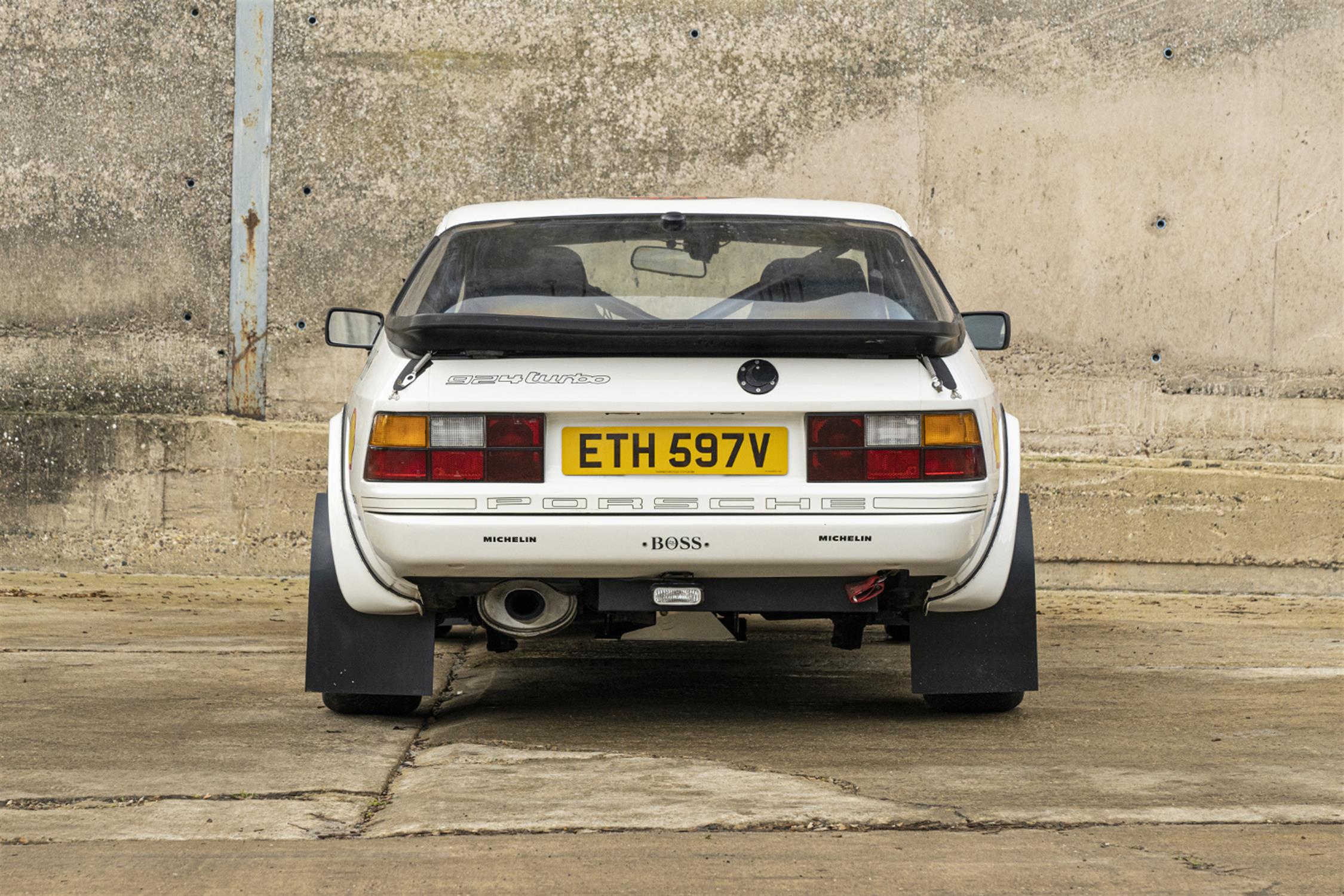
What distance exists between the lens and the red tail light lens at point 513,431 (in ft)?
12.2

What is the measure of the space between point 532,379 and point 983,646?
1.55 metres

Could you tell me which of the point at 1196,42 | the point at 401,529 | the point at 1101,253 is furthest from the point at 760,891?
the point at 1196,42

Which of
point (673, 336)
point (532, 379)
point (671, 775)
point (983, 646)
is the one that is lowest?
point (671, 775)

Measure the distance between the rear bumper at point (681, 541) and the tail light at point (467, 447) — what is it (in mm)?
106

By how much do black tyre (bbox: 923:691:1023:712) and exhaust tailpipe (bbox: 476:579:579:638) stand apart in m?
1.16

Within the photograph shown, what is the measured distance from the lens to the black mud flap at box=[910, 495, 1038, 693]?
13.9 feet

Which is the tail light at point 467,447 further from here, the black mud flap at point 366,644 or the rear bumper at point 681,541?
the black mud flap at point 366,644

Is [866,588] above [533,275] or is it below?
below

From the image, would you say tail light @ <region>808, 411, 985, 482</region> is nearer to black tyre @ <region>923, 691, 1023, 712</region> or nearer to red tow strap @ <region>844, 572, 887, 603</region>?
red tow strap @ <region>844, 572, 887, 603</region>

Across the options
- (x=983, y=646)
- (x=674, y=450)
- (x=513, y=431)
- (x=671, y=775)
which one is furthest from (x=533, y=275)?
(x=983, y=646)

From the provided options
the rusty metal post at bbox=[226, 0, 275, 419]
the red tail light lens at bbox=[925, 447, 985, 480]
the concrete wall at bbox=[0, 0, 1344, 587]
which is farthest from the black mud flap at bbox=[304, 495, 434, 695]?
the rusty metal post at bbox=[226, 0, 275, 419]

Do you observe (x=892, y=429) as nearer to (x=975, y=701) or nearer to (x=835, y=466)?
(x=835, y=466)

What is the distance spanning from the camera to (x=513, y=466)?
373 cm

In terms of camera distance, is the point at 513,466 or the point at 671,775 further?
the point at 513,466
